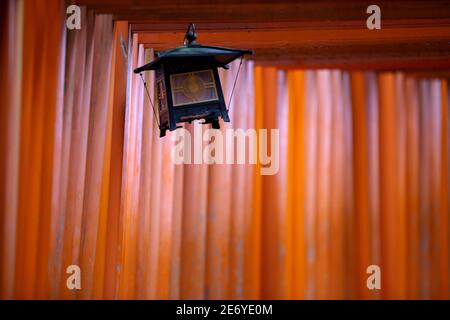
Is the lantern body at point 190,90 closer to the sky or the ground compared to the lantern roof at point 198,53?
closer to the ground

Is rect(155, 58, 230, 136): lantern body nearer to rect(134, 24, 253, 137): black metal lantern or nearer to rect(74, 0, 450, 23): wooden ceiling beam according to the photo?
rect(134, 24, 253, 137): black metal lantern

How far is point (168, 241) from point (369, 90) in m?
2.52

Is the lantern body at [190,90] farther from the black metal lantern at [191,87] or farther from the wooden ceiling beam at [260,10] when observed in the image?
the wooden ceiling beam at [260,10]

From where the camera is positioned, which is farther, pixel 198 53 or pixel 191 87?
pixel 191 87

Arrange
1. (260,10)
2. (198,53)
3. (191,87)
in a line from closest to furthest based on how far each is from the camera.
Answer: (198,53)
(191,87)
(260,10)

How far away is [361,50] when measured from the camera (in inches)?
208

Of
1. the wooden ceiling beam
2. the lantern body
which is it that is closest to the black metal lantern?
the lantern body

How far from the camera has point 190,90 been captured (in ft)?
9.98

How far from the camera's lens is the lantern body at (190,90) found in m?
3.02

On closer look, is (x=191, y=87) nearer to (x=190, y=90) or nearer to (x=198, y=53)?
(x=190, y=90)

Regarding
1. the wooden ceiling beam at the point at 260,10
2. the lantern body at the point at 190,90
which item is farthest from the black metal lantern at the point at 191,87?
the wooden ceiling beam at the point at 260,10

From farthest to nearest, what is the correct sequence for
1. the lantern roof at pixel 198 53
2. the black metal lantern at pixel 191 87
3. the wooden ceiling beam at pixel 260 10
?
the wooden ceiling beam at pixel 260 10, the black metal lantern at pixel 191 87, the lantern roof at pixel 198 53

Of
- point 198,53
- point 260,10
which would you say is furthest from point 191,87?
point 260,10

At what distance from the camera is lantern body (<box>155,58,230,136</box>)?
3.02 meters
